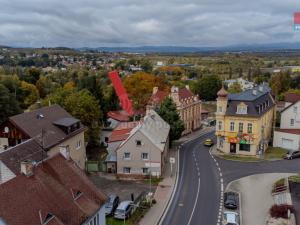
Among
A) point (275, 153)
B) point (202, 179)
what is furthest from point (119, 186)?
point (275, 153)

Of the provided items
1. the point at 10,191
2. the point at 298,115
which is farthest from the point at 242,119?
the point at 10,191

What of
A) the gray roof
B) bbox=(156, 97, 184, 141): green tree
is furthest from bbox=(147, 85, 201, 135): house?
the gray roof

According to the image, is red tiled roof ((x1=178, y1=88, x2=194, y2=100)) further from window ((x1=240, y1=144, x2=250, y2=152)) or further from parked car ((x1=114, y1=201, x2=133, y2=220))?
parked car ((x1=114, y1=201, x2=133, y2=220))

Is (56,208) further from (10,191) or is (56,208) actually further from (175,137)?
(175,137)

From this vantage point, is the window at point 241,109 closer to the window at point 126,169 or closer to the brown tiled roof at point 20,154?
the window at point 126,169

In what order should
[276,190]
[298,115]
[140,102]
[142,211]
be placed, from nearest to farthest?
1. [142,211]
2. [276,190]
3. [298,115]
4. [140,102]
